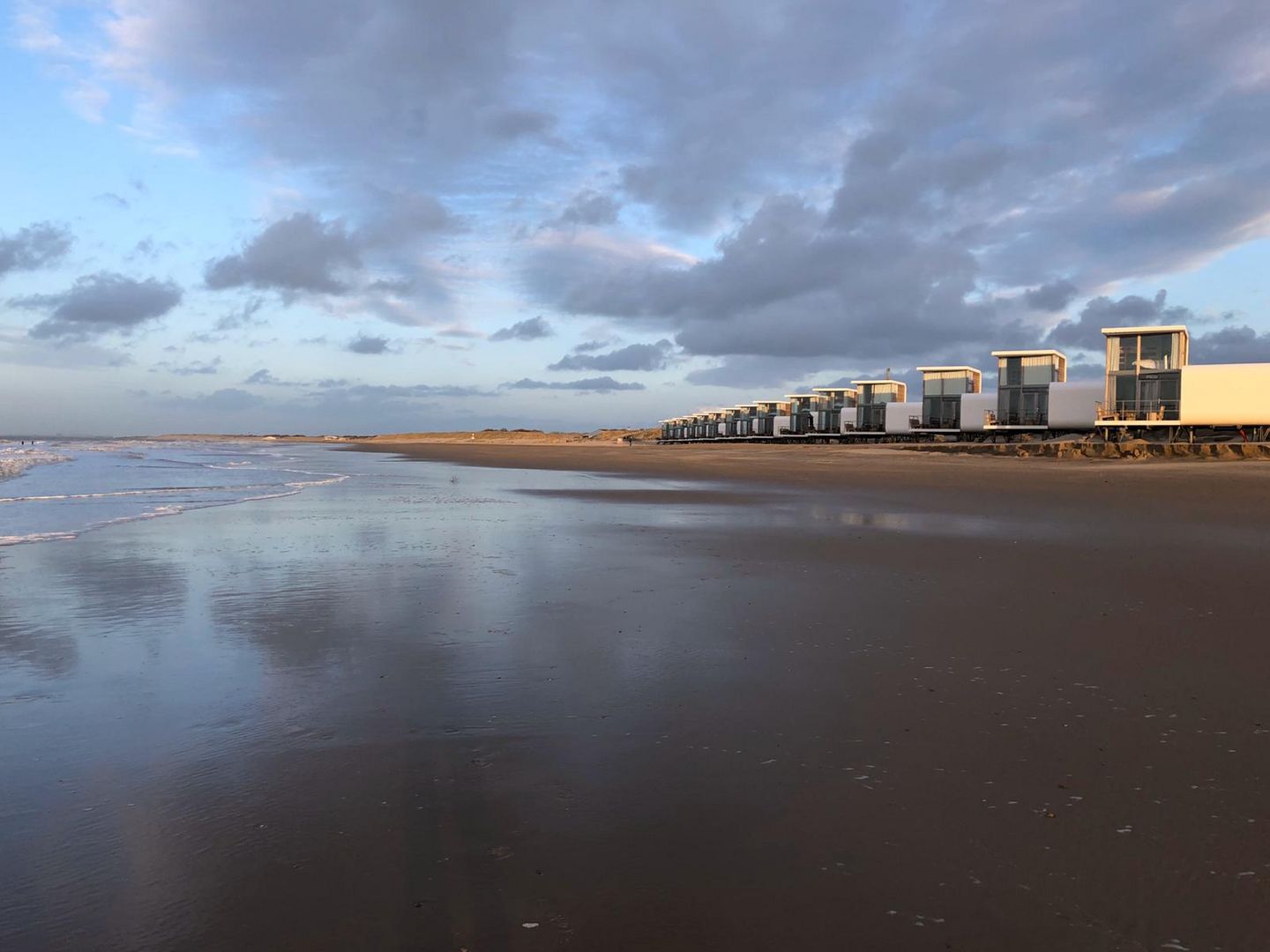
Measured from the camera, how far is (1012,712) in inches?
177

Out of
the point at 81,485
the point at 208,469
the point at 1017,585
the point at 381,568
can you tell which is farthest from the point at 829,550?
the point at 208,469

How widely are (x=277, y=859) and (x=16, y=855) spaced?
3.40 feet

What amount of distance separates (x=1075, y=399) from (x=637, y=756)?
163ft

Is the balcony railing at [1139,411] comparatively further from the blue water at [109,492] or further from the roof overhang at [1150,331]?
the blue water at [109,492]

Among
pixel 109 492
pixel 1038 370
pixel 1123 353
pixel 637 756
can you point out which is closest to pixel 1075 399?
pixel 1038 370

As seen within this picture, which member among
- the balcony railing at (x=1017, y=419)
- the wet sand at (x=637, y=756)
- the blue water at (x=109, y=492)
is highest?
the balcony railing at (x=1017, y=419)

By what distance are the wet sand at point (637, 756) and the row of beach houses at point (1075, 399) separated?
117ft

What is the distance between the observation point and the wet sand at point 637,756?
8.78ft

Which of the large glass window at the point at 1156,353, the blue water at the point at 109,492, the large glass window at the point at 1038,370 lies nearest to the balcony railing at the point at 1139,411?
the large glass window at the point at 1156,353

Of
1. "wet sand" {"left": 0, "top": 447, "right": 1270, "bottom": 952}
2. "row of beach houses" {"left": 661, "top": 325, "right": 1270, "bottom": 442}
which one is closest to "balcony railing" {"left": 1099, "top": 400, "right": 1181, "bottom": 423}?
"row of beach houses" {"left": 661, "top": 325, "right": 1270, "bottom": 442}

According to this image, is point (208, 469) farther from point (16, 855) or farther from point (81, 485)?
point (16, 855)

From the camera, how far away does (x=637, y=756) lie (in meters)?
3.95

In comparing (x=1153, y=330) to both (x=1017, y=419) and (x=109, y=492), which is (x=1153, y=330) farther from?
(x=109, y=492)

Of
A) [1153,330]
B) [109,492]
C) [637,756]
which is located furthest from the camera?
[1153,330]
